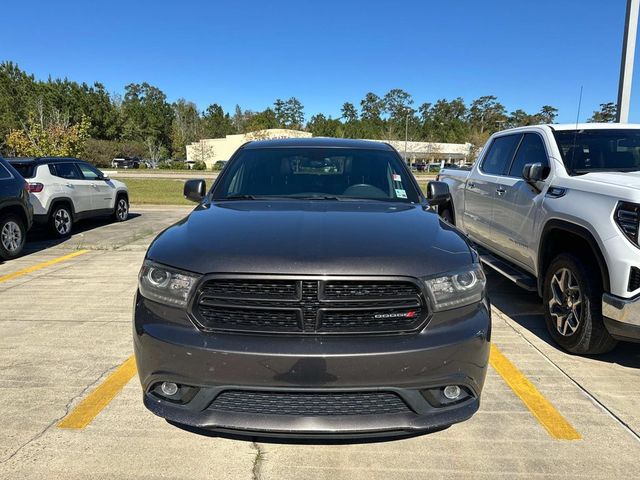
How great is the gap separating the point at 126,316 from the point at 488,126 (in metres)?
117

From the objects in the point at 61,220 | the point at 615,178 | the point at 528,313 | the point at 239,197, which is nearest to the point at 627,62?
the point at 528,313

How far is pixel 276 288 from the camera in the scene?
7.77 feet

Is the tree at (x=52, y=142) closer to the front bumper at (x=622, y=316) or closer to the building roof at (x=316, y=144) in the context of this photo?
the building roof at (x=316, y=144)

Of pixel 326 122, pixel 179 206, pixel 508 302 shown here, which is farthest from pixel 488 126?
pixel 508 302

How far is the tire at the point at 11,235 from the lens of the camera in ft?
25.2

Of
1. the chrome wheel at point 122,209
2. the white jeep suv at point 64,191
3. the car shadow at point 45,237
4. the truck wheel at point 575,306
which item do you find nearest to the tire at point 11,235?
the car shadow at point 45,237

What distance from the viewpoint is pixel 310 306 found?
235 centimetres

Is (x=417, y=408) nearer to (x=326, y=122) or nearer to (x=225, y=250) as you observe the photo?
(x=225, y=250)

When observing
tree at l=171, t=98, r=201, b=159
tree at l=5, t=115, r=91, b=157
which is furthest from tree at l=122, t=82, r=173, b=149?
tree at l=5, t=115, r=91, b=157

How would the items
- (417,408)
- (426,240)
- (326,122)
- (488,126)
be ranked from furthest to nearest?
(488,126)
(326,122)
(426,240)
(417,408)

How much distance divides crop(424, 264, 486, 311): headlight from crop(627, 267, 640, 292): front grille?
148 centimetres

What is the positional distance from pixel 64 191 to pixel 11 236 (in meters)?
2.36

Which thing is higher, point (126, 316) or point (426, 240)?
point (426, 240)

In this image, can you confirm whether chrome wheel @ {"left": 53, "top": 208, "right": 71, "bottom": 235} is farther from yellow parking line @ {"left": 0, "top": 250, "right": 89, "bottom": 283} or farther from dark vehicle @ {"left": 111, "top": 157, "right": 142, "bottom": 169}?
dark vehicle @ {"left": 111, "top": 157, "right": 142, "bottom": 169}
